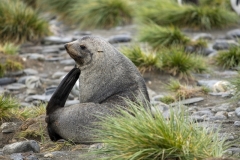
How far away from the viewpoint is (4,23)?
1120 centimetres

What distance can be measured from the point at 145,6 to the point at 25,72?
335 cm

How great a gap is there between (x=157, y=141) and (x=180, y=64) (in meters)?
4.63

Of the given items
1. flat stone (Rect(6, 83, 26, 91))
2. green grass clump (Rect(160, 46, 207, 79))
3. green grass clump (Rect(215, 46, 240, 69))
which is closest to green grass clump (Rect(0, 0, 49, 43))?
flat stone (Rect(6, 83, 26, 91))

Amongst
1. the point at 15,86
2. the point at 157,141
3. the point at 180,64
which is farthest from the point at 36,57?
the point at 157,141

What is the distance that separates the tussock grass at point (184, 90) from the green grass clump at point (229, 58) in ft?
4.24

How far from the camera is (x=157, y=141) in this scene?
13.9 feet

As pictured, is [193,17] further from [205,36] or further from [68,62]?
[68,62]

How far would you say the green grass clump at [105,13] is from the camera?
12375 mm

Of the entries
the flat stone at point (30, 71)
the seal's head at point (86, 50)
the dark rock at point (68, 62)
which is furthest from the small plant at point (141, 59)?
the seal's head at point (86, 50)

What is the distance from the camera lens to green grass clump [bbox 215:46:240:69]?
9016mm

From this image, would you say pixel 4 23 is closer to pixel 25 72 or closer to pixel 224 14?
pixel 25 72

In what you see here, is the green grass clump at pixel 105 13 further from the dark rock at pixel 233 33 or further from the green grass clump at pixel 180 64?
the green grass clump at pixel 180 64

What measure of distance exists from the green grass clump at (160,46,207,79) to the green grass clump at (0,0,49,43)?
3.42 meters

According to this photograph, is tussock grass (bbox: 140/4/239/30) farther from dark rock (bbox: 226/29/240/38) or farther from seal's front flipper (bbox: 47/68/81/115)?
seal's front flipper (bbox: 47/68/81/115)
